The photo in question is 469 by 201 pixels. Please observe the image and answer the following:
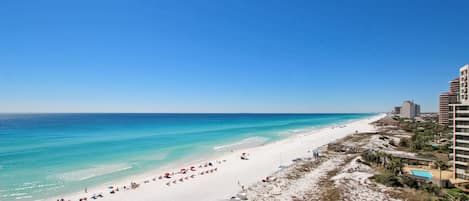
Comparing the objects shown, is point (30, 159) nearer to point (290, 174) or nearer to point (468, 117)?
point (290, 174)

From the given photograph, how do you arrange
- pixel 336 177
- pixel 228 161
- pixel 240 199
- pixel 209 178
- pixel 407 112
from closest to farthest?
pixel 240 199 < pixel 336 177 < pixel 209 178 < pixel 228 161 < pixel 407 112

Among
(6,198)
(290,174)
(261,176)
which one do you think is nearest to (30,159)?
(6,198)

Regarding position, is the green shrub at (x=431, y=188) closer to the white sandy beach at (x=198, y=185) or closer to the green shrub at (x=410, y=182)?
the green shrub at (x=410, y=182)

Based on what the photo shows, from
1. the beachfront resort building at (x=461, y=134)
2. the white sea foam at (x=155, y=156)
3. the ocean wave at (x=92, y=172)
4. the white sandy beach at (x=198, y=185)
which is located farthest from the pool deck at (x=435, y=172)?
the ocean wave at (x=92, y=172)

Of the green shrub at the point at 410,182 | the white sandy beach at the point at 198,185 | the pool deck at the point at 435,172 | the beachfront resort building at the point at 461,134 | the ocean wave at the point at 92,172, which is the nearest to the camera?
the white sandy beach at the point at 198,185

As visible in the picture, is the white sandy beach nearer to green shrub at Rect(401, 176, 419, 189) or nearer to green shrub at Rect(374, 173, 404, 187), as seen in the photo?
green shrub at Rect(374, 173, 404, 187)

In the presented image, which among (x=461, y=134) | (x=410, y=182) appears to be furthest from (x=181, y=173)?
(x=461, y=134)

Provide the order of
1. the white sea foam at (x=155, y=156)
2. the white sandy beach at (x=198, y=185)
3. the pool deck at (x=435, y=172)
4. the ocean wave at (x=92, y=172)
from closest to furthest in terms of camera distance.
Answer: the white sandy beach at (x=198, y=185) → the pool deck at (x=435, y=172) → the ocean wave at (x=92, y=172) → the white sea foam at (x=155, y=156)

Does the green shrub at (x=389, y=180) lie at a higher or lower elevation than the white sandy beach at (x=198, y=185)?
higher
